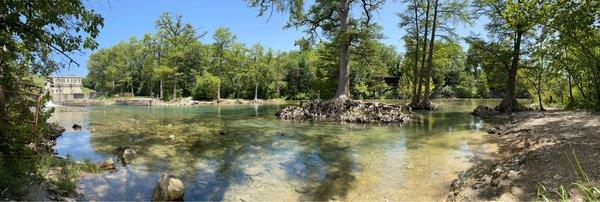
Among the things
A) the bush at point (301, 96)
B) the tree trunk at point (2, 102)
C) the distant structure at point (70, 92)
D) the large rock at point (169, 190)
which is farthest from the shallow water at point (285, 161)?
the distant structure at point (70, 92)

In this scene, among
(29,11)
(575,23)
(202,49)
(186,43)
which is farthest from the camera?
(202,49)

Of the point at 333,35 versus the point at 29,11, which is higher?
the point at 333,35

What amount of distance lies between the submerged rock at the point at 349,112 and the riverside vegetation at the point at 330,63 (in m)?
0.12

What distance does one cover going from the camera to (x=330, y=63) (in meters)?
49.2

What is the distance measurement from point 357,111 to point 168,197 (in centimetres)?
1865

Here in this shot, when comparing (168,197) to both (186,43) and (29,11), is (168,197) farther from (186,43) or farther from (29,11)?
(186,43)

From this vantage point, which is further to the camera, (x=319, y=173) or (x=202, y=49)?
(x=202, y=49)

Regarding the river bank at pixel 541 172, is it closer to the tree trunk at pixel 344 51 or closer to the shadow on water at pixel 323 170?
the shadow on water at pixel 323 170

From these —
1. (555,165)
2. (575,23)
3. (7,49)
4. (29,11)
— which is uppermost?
(575,23)

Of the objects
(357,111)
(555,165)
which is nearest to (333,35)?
(357,111)

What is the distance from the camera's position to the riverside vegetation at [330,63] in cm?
704

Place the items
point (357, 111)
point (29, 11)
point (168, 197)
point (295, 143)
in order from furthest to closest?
point (357, 111) → point (295, 143) → point (168, 197) → point (29, 11)

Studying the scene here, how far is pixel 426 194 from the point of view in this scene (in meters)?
8.84

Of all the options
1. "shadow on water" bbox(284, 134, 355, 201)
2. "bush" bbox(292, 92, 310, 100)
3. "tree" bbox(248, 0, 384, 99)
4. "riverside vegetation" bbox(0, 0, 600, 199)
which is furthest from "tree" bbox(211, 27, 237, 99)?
"shadow on water" bbox(284, 134, 355, 201)
